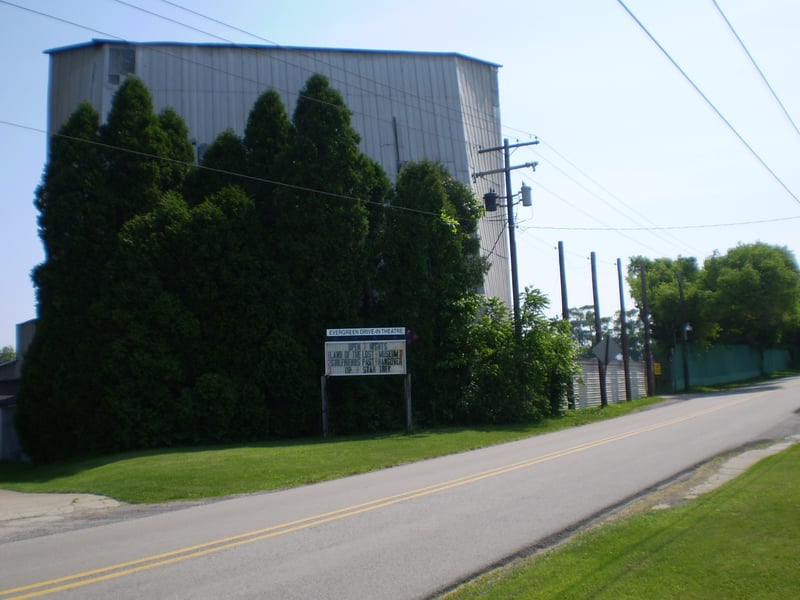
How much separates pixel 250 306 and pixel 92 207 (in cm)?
584

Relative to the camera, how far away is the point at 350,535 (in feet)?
29.0

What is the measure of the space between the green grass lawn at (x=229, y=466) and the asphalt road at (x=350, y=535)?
1.52 metres

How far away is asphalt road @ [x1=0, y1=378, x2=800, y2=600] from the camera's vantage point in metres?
6.89

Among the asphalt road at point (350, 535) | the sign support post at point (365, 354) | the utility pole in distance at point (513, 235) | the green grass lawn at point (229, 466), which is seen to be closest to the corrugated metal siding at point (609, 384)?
the utility pole in distance at point (513, 235)

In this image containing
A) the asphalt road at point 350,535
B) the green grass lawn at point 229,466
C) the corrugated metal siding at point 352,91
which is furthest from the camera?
the corrugated metal siding at point 352,91

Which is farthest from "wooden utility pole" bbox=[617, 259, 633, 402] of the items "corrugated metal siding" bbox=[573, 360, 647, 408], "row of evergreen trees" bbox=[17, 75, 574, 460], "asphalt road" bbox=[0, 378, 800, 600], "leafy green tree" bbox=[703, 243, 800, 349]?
"asphalt road" bbox=[0, 378, 800, 600]

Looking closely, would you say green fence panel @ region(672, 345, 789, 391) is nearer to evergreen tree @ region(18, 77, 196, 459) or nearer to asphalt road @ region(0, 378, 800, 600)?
evergreen tree @ region(18, 77, 196, 459)

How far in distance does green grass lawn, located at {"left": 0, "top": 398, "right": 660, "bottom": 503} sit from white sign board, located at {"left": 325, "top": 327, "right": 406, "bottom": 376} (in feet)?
7.77

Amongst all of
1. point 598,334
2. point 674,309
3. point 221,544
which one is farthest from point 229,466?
point 674,309

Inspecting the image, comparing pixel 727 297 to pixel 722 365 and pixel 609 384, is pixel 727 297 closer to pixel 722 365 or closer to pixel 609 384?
pixel 722 365

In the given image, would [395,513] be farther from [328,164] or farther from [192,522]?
[328,164]

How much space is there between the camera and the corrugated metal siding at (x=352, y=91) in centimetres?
3428

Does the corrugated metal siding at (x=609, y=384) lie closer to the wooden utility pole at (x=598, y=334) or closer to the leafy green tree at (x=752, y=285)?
the wooden utility pole at (x=598, y=334)

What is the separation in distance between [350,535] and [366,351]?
16372 millimetres
